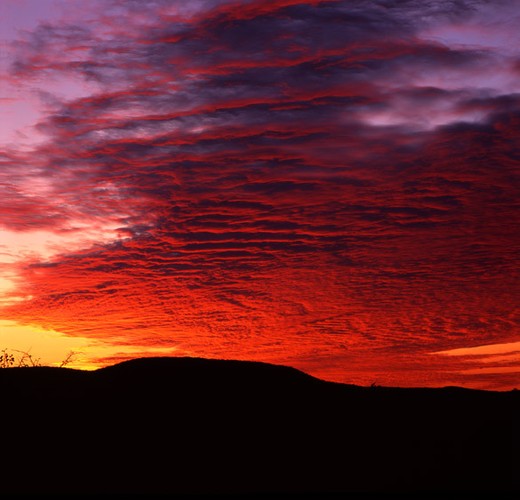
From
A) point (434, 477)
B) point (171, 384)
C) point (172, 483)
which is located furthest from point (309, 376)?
point (172, 483)

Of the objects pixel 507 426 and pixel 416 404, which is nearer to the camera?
pixel 507 426

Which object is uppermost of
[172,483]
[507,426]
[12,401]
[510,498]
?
[12,401]

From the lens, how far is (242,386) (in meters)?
18.8

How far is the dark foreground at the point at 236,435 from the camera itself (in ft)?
48.2

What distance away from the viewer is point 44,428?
15.7 m

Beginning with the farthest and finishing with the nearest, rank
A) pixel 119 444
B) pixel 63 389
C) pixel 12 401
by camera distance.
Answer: pixel 63 389, pixel 12 401, pixel 119 444

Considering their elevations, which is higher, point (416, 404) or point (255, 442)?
point (255, 442)

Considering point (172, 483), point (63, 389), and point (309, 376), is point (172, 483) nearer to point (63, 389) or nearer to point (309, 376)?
point (63, 389)

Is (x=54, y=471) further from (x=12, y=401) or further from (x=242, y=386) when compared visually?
(x=242, y=386)

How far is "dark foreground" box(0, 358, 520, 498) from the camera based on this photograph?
14680mm

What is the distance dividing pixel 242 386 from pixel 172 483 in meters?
4.67

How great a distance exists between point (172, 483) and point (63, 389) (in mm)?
4633

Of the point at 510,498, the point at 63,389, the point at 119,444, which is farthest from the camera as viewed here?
the point at 63,389

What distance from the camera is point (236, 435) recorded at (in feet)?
54.4
